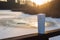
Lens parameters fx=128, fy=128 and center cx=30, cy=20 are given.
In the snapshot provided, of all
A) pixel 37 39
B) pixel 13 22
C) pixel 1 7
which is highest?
pixel 1 7

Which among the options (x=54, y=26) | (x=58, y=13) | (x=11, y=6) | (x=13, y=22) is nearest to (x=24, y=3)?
(x=11, y=6)

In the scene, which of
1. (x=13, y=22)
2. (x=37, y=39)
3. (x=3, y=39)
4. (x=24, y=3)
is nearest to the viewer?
(x=3, y=39)

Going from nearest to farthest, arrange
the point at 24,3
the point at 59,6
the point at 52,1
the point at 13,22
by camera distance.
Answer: the point at 13,22 < the point at 24,3 < the point at 52,1 < the point at 59,6

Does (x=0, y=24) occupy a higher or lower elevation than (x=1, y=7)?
lower

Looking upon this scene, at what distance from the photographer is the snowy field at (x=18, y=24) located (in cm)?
96

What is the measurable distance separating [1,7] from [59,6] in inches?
26.9

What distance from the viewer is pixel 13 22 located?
1079 mm

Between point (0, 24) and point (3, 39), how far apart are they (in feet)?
0.82

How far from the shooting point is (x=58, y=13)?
1.46 meters

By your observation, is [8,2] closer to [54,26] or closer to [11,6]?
[11,6]

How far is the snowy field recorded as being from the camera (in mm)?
955

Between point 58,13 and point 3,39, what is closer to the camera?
point 3,39

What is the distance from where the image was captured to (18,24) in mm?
1078

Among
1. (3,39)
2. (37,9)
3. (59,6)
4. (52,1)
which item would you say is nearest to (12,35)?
(3,39)
